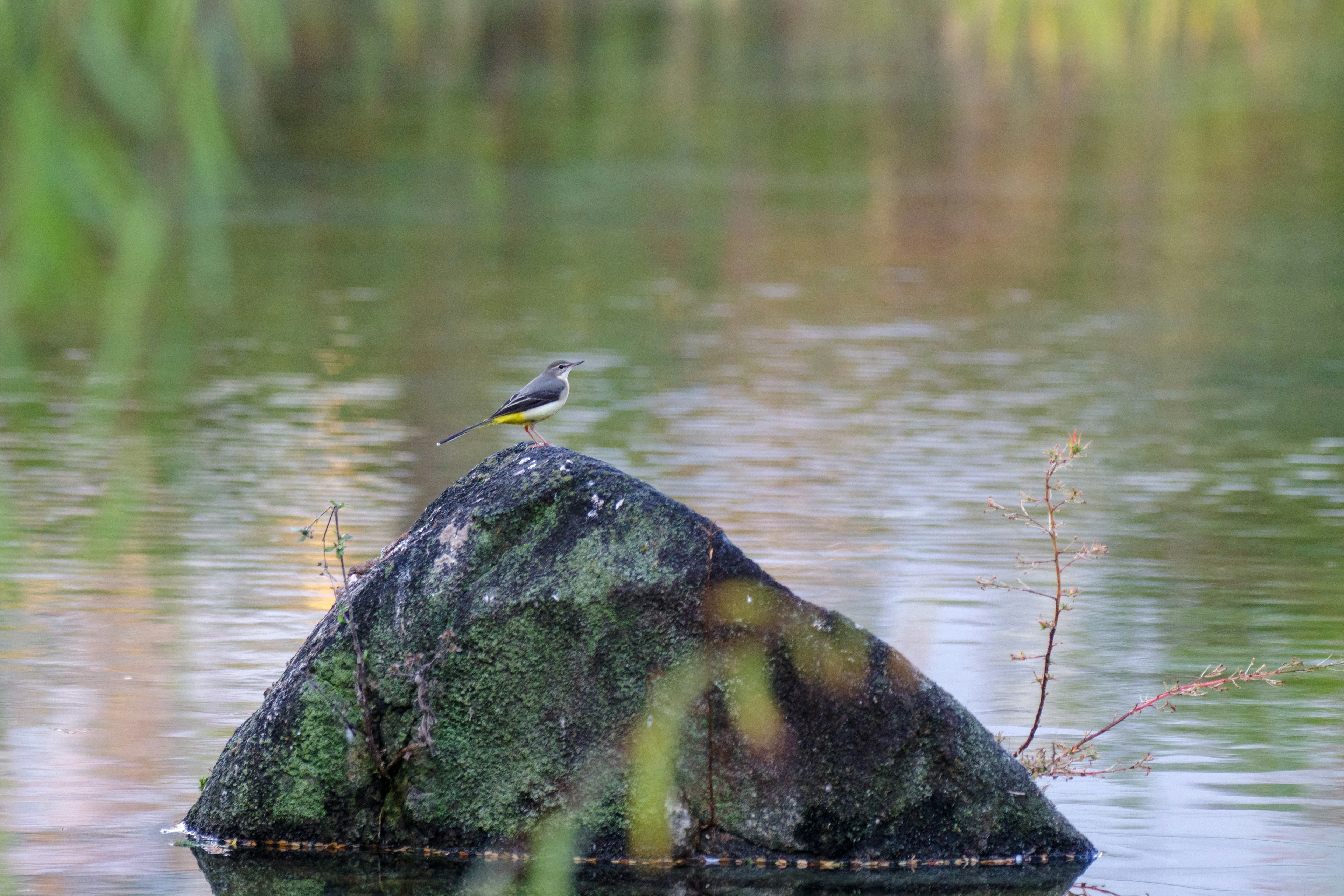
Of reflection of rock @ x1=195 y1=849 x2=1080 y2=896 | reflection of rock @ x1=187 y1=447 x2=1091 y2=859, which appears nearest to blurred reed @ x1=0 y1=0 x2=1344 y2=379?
reflection of rock @ x1=187 y1=447 x2=1091 y2=859

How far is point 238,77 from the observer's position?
16.0 feet

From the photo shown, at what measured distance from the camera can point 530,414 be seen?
9.88m

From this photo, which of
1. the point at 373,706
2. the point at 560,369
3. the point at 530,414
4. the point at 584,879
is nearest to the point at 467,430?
the point at 530,414

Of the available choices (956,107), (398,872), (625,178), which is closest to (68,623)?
(398,872)

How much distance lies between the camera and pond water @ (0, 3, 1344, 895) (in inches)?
361

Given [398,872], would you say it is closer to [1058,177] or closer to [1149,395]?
[1149,395]

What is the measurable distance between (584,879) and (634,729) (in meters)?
0.54

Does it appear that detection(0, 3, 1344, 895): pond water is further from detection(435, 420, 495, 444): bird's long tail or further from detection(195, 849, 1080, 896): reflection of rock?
detection(435, 420, 495, 444): bird's long tail

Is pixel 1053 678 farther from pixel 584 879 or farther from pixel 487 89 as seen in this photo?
pixel 487 89

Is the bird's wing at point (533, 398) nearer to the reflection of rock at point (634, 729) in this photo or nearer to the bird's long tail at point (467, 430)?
the bird's long tail at point (467, 430)

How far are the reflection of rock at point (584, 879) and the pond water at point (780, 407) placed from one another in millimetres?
236

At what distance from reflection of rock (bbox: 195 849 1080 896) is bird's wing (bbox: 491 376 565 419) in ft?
8.96

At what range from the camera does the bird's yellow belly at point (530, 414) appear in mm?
9836

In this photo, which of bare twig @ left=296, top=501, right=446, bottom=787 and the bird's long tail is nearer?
bare twig @ left=296, top=501, right=446, bottom=787
